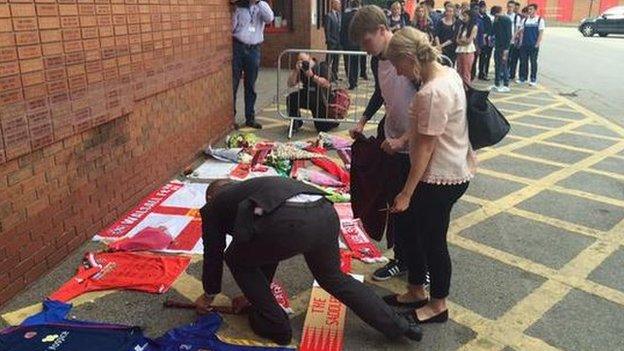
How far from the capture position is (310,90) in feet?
25.3

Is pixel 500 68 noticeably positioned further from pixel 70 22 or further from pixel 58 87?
pixel 58 87

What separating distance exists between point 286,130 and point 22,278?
4873 millimetres

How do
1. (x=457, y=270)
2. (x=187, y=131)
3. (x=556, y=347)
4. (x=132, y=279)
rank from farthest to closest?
Result: (x=187, y=131), (x=457, y=270), (x=132, y=279), (x=556, y=347)

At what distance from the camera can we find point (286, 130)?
7914 millimetres

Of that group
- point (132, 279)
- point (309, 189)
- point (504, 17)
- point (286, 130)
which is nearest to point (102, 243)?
point (132, 279)

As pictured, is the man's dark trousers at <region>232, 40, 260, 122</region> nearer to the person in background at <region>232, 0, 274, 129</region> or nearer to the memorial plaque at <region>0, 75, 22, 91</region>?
the person in background at <region>232, 0, 274, 129</region>

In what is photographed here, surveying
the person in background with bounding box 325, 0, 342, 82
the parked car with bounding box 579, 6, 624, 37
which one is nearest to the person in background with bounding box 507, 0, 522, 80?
the person in background with bounding box 325, 0, 342, 82

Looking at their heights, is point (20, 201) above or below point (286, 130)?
above

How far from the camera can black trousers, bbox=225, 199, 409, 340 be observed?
8.44ft

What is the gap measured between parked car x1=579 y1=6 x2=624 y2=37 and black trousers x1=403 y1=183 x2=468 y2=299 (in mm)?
28891

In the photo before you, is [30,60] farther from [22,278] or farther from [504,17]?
[504,17]

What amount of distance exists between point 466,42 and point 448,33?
727 mm

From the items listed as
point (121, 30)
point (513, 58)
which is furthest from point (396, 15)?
point (121, 30)

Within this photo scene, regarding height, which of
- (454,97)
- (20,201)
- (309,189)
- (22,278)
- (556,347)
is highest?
(454,97)
